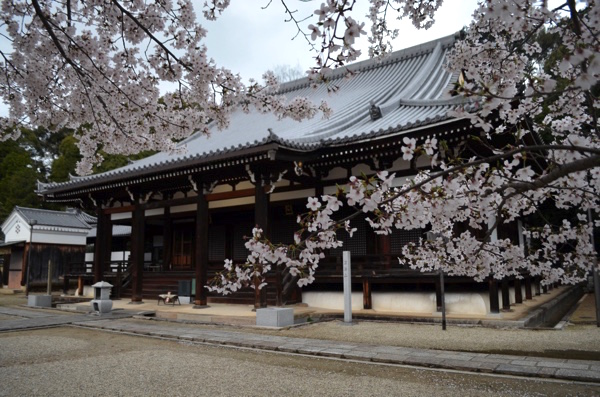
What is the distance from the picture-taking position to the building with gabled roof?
31.3 feet

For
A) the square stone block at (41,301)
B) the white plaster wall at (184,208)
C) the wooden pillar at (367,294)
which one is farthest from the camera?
the white plaster wall at (184,208)

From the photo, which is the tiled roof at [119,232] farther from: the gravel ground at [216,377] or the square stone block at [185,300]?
the gravel ground at [216,377]

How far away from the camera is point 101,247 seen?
14.2 m

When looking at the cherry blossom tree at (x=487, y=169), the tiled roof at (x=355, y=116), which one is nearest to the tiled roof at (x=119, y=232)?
the tiled roof at (x=355, y=116)

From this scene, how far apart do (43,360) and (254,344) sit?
292 centimetres

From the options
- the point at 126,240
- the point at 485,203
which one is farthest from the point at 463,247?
the point at 126,240

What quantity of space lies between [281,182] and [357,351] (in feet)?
22.3

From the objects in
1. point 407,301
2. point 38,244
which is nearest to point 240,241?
point 407,301

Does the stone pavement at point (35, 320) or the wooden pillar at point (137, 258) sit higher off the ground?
the wooden pillar at point (137, 258)

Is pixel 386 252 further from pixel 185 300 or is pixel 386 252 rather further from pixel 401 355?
pixel 185 300

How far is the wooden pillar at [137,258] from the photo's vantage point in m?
12.6

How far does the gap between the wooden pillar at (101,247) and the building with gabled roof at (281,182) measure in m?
0.04

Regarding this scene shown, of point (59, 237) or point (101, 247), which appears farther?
point (59, 237)

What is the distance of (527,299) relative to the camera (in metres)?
13.1
